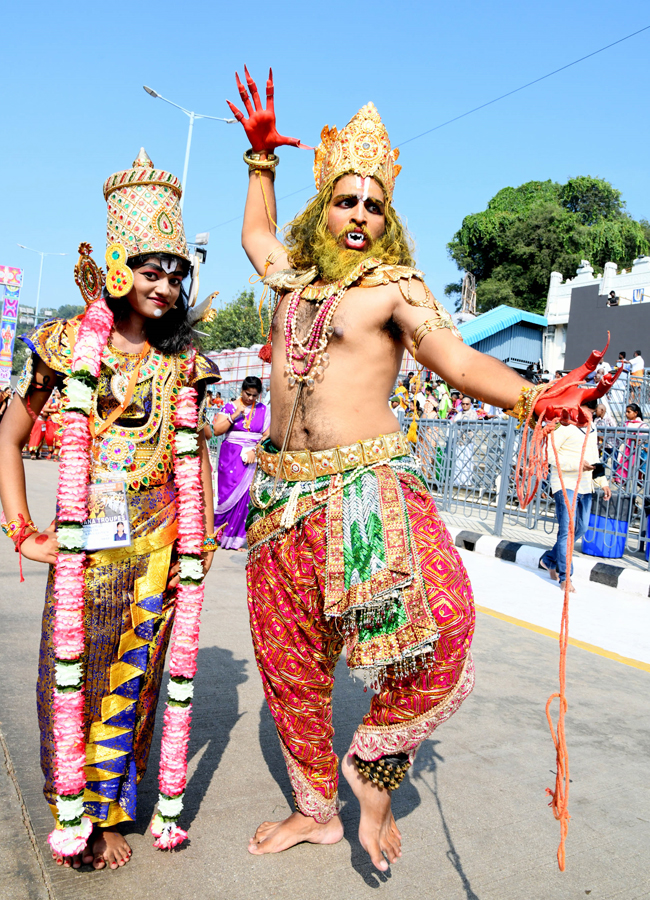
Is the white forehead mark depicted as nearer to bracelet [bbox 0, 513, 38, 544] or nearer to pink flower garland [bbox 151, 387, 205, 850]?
pink flower garland [bbox 151, 387, 205, 850]

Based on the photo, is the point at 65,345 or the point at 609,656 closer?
the point at 65,345

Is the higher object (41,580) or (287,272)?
(287,272)

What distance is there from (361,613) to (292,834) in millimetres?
863

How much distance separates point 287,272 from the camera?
2666 millimetres

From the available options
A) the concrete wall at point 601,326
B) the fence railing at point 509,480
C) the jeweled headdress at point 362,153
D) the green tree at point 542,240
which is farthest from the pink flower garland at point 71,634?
the green tree at point 542,240

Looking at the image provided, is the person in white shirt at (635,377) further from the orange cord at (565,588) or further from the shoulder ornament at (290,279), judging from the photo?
the orange cord at (565,588)

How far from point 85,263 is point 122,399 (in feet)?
1.66

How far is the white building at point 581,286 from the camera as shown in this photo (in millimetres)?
24312

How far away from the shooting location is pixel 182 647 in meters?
2.44

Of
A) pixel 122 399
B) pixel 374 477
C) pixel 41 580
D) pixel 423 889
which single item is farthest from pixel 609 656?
pixel 41 580

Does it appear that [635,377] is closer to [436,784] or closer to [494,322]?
[436,784]

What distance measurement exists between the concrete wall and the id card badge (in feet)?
64.3

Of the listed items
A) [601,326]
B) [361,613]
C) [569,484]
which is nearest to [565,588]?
[361,613]

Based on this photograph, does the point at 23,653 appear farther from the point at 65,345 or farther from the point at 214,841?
the point at 65,345
